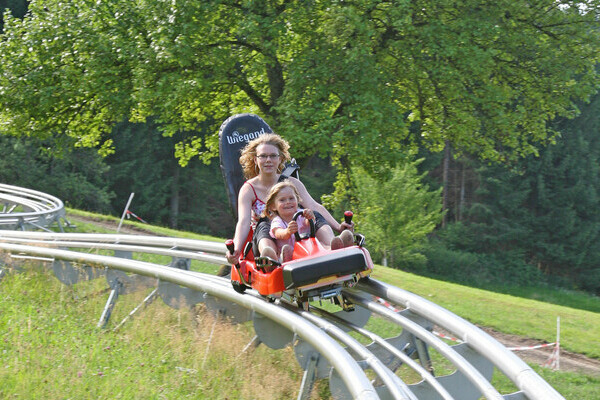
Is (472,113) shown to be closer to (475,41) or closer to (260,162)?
(475,41)

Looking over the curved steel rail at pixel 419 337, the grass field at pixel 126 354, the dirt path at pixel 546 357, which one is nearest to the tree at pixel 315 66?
the dirt path at pixel 546 357

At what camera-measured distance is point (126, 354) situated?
20.1ft

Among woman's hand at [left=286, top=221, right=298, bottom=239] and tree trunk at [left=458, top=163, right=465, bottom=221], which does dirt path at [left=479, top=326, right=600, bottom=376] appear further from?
tree trunk at [left=458, top=163, right=465, bottom=221]

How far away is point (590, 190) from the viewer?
47844 millimetres

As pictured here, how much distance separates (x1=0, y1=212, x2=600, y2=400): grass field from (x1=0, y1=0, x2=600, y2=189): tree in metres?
3.99

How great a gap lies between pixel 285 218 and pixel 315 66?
6.31 metres

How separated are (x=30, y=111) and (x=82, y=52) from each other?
1.34m

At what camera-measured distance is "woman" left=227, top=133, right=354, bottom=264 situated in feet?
20.1

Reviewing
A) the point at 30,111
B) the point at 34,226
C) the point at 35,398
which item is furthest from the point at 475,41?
the point at 34,226

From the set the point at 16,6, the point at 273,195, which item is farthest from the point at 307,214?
the point at 16,6

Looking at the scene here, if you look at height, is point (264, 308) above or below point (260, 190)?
below

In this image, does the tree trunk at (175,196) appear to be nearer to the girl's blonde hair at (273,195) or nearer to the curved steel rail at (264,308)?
the curved steel rail at (264,308)

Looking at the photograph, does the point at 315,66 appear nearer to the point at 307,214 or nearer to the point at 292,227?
the point at 307,214

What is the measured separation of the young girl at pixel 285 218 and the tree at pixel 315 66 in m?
4.91
